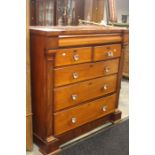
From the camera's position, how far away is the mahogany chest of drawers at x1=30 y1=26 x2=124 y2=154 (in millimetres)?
1604

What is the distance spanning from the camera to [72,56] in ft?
5.60

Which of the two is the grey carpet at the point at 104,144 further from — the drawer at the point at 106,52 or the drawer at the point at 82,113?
the drawer at the point at 106,52

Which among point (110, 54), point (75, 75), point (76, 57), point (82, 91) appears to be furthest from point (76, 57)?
point (110, 54)

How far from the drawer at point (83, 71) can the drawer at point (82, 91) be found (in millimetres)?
48

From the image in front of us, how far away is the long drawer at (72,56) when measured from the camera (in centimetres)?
162

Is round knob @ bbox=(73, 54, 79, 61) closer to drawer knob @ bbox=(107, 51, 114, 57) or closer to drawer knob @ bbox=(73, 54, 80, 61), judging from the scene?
drawer knob @ bbox=(73, 54, 80, 61)

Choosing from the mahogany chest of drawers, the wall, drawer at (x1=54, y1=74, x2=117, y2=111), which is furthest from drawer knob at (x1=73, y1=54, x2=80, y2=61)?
the wall
